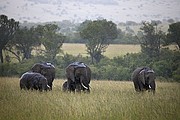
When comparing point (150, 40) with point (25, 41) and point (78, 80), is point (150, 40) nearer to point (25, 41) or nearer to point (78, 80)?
point (25, 41)

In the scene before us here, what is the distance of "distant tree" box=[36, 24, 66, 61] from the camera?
2466 centimetres

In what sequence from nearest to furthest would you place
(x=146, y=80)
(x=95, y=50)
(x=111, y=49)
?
1. (x=146, y=80)
2. (x=111, y=49)
3. (x=95, y=50)

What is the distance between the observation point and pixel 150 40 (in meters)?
23.4

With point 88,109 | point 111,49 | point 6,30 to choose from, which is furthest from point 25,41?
point 88,109

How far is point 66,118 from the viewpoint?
24.2 feet

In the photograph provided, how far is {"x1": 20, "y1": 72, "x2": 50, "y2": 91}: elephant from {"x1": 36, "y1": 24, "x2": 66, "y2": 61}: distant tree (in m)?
12.1

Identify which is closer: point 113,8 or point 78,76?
point 78,76

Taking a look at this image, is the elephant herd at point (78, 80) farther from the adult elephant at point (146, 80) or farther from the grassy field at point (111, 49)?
the grassy field at point (111, 49)

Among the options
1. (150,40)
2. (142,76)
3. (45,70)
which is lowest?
(142,76)

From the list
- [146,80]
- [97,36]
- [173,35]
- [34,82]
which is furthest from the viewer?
[97,36]

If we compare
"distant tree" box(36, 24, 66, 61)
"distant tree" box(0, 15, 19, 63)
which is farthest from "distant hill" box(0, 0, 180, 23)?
"distant tree" box(36, 24, 66, 61)

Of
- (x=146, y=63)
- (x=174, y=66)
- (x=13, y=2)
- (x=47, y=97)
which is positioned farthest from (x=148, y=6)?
(x=146, y=63)

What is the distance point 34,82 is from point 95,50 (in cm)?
1497

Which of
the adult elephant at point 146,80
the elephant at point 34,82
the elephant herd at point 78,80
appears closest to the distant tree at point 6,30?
the elephant herd at point 78,80
